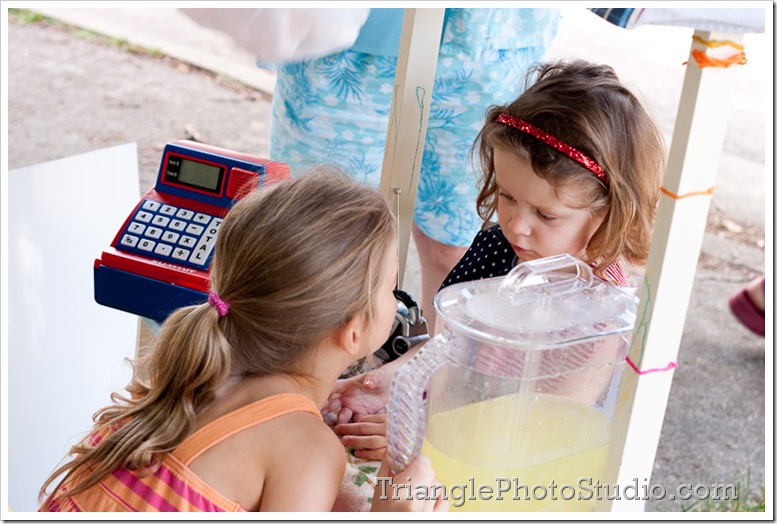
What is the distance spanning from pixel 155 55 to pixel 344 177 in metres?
3.38

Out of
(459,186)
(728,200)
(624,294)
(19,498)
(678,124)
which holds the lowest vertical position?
(19,498)

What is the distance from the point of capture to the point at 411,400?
761 mm

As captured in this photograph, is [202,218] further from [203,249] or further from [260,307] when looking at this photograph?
[260,307]

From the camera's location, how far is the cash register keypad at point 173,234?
1.17 metres

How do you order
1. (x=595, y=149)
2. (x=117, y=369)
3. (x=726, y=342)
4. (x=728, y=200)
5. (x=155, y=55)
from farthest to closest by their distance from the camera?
1. (x=155, y=55)
2. (x=728, y=200)
3. (x=726, y=342)
4. (x=117, y=369)
5. (x=595, y=149)

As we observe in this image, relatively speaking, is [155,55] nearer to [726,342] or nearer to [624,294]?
[726,342]

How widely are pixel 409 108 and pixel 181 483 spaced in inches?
22.8

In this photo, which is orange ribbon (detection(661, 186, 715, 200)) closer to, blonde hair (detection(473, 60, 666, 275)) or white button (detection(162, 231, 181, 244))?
blonde hair (detection(473, 60, 666, 275))

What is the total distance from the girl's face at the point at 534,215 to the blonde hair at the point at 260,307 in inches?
10.1

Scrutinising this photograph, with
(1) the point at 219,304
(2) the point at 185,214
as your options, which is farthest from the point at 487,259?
(1) the point at 219,304

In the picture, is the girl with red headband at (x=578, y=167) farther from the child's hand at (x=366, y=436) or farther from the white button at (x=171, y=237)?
the white button at (x=171, y=237)

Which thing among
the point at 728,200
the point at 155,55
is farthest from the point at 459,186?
the point at 155,55

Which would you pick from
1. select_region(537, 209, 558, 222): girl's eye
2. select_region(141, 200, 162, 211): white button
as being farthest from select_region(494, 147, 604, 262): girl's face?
select_region(141, 200, 162, 211): white button

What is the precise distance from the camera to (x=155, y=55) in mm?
4086
